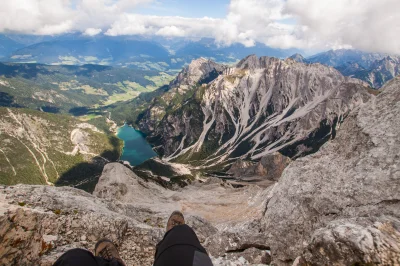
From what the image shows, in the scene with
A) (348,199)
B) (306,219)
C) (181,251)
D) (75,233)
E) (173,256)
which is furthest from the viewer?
(75,233)

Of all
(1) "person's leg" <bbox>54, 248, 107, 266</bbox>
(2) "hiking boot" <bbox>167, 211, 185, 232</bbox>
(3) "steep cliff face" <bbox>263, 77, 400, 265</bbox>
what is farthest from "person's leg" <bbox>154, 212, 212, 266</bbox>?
(2) "hiking boot" <bbox>167, 211, 185, 232</bbox>

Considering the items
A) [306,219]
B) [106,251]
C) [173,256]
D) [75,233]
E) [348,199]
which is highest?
[348,199]

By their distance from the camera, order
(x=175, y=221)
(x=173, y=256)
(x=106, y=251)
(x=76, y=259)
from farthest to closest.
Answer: (x=175, y=221)
(x=106, y=251)
(x=173, y=256)
(x=76, y=259)

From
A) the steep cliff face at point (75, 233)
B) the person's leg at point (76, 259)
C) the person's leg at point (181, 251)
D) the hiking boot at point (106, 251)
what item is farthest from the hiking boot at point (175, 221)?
the person's leg at point (76, 259)

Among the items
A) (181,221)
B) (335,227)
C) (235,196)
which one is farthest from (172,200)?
(335,227)

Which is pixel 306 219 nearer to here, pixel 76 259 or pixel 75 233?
pixel 76 259

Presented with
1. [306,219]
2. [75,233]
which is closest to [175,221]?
[75,233]

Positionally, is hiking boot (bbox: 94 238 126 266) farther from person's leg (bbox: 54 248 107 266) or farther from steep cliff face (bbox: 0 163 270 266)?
person's leg (bbox: 54 248 107 266)

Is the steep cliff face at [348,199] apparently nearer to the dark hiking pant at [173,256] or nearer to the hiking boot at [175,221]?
the dark hiking pant at [173,256]
